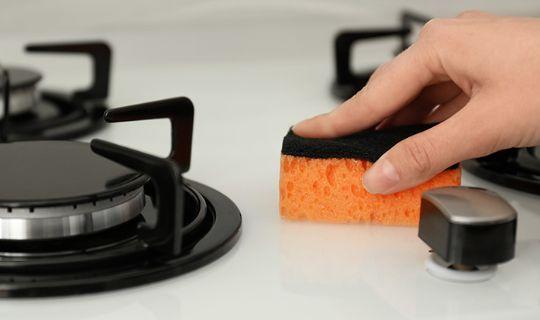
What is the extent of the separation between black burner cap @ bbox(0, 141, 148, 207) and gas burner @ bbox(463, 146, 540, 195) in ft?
1.22

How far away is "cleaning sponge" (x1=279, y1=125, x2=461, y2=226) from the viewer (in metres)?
0.74

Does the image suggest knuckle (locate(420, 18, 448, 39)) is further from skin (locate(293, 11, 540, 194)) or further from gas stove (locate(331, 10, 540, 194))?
gas stove (locate(331, 10, 540, 194))

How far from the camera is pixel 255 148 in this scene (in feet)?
3.25

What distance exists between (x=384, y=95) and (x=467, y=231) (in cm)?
24

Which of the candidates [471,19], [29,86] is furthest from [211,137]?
[471,19]

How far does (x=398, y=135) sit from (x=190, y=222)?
21 centimetres

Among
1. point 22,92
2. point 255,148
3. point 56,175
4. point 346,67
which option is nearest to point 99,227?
point 56,175

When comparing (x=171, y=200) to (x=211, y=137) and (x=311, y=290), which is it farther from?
(x=211, y=137)

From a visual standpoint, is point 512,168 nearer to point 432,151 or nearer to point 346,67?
point 432,151

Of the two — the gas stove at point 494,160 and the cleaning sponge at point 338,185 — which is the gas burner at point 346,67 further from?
the cleaning sponge at point 338,185

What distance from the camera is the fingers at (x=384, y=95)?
81 cm

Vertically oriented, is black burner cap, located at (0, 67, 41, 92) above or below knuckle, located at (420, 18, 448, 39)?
below

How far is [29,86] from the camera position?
1.07 meters

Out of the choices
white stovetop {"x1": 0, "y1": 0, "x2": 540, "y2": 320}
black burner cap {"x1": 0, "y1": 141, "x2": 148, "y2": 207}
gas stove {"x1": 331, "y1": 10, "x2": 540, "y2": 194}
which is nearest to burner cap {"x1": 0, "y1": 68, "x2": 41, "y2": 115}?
white stovetop {"x1": 0, "y1": 0, "x2": 540, "y2": 320}
